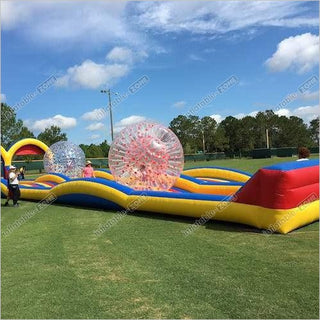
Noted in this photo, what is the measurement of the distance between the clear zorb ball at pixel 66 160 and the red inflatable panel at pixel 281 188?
11604 mm

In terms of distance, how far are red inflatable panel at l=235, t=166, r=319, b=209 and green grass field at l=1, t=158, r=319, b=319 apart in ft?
1.65

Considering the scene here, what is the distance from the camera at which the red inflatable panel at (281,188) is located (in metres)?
6.38

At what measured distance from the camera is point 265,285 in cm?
425

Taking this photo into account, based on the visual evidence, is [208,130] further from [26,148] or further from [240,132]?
[26,148]

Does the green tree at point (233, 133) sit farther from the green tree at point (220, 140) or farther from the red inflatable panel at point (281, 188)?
the red inflatable panel at point (281, 188)

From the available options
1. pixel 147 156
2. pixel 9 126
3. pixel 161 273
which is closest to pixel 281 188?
pixel 161 273

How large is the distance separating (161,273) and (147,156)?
4989 millimetres

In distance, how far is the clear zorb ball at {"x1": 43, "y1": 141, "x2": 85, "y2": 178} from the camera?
17.3m

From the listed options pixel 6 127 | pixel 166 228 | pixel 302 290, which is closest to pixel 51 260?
pixel 166 228

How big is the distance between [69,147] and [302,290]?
14816 millimetres

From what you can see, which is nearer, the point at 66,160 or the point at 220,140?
the point at 66,160

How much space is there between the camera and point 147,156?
31.4 ft

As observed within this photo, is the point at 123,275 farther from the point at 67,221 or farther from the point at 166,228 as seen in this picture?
the point at 67,221

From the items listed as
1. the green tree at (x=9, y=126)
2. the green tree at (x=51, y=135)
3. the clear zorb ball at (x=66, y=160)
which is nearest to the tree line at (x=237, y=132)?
the green tree at (x=51, y=135)
